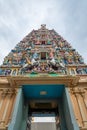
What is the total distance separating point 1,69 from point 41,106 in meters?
4.81

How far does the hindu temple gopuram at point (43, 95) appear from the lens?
28.7ft

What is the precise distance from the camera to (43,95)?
10.8 m

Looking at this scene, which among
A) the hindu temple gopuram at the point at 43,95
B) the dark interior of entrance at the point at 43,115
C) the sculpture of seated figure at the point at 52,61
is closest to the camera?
the hindu temple gopuram at the point at 43,95

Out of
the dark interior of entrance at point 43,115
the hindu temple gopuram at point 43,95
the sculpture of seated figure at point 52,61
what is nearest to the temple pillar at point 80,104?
the hindu temple gopuram at point 43,95

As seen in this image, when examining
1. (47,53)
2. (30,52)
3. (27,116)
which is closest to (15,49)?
(30,52)

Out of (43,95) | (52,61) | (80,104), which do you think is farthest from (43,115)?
(52,61)

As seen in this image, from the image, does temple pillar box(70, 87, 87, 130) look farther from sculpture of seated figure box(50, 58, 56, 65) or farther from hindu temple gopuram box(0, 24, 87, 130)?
sculpture of seated figure box(50, 58, 56, 65)

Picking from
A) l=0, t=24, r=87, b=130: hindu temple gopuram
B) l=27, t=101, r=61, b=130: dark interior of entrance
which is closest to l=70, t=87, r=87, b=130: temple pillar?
l=0, t=24, r=87, b=130: hindu temple gopuram

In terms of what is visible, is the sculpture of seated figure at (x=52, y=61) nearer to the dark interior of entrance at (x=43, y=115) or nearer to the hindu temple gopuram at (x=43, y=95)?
the hindu temple gopuram at (x=43, y=95)

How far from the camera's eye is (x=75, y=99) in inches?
387

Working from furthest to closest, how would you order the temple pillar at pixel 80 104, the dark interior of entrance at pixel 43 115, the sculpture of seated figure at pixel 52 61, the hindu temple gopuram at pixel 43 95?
the sculpture of seated figure at pixel 52 61 → the dark interior of entrance at pixel 43 115 → the hindu temple gopuram at pixel 43 95 → the temple pillar at pixel 80 104

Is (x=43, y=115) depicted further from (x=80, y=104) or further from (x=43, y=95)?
(x=80, y=104)

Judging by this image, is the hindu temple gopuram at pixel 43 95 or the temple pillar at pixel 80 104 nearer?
the temple pillar at pixel 80 104

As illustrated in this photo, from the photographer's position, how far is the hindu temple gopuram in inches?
344
